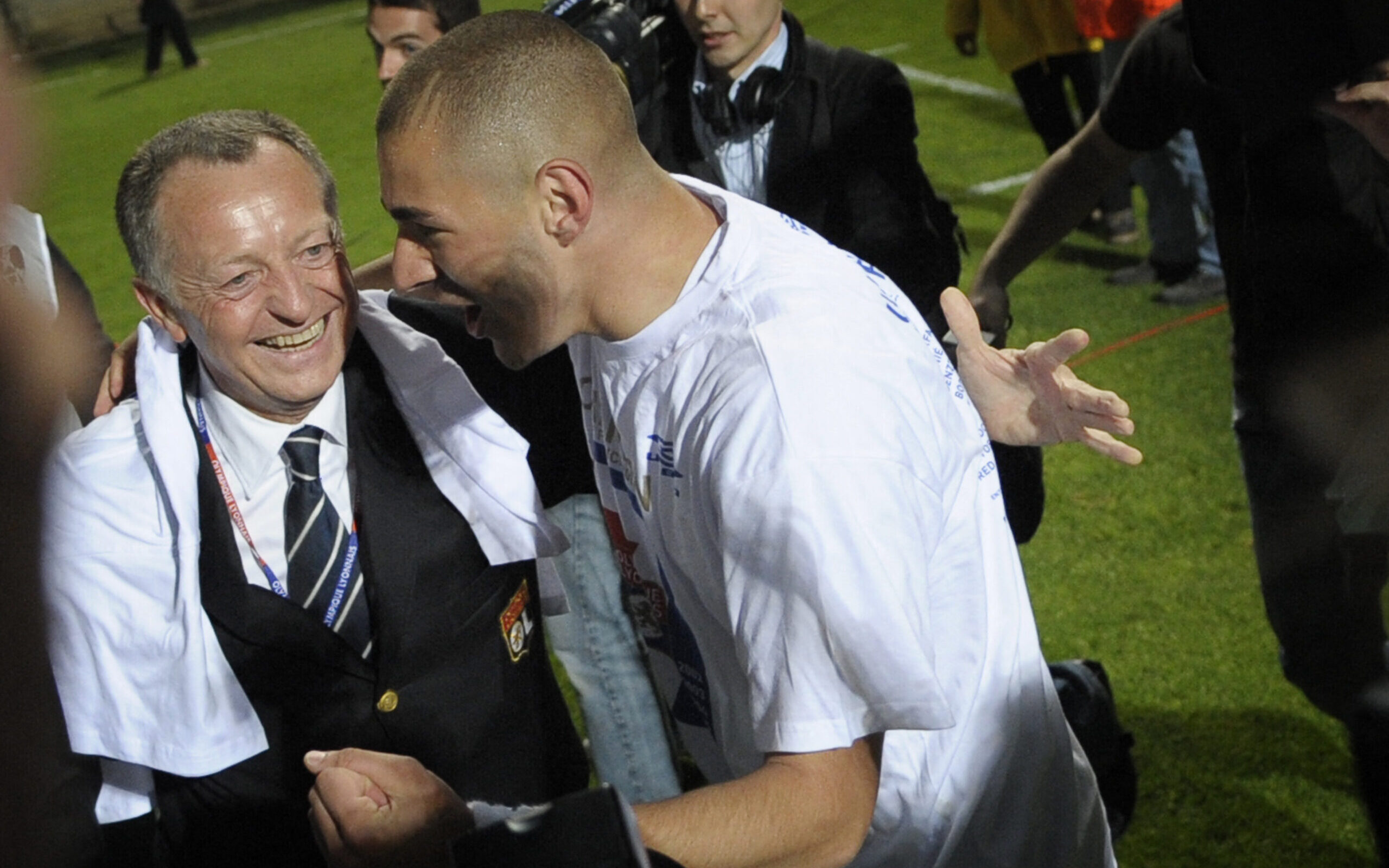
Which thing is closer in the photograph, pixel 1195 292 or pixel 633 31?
pixel 633 31

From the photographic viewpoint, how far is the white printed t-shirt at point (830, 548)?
4.96ft

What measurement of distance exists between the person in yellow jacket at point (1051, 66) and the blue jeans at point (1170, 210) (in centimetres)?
65

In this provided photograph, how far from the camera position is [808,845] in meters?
1.50

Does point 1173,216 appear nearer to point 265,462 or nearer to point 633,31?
point 633,31

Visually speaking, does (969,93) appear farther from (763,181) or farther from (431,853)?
(431,853)

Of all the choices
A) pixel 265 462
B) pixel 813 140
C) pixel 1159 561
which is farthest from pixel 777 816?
pixel 1159 561

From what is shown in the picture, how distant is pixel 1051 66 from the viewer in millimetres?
6891

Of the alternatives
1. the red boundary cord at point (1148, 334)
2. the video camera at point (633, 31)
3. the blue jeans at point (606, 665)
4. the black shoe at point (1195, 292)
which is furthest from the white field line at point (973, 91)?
the blue jeans at point (606, 665)

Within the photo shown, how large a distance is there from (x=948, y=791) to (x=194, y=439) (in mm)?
1223

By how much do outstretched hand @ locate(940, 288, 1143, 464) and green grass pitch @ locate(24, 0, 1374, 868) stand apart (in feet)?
3.12

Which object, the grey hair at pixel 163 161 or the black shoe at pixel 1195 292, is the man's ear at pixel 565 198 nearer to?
the grey hair at pixel 163 161

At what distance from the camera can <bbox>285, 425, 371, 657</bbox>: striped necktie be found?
7.08 feet

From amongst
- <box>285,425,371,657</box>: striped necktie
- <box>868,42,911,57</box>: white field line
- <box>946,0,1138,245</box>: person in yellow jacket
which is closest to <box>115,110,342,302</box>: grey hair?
<box>285,425,371,657</box>: striped necktie

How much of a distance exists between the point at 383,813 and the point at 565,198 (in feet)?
2.70
